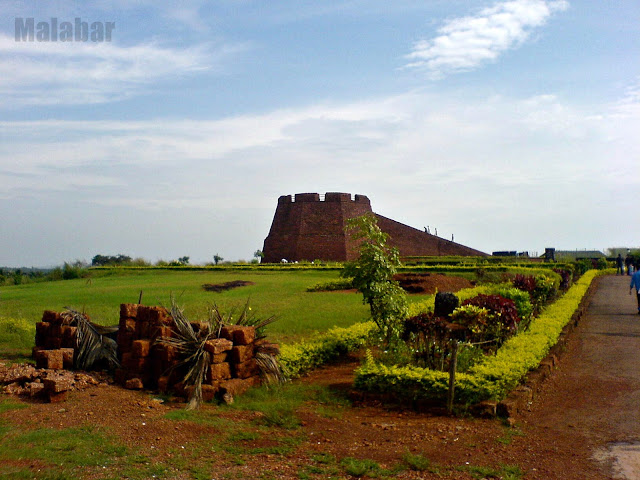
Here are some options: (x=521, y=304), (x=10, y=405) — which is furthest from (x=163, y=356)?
(x=521, y=304)

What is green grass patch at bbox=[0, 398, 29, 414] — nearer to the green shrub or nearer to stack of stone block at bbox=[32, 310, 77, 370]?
stack of stone block at bbox=[32, 310, 77, 370]

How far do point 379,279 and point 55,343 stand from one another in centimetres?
398

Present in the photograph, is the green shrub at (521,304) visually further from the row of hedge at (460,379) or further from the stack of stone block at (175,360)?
the stack of stone block at (175,360)

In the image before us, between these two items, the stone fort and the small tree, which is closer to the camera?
the small tree

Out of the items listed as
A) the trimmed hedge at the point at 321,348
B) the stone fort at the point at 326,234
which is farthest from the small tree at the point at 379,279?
the stone fort at the point at 326,234

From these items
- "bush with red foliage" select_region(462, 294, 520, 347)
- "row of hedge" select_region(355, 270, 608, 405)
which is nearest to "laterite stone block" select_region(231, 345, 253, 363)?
"row of hedge" select_region(355, 270, 608, 405)

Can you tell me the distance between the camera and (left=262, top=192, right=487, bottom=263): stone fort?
1558 inches

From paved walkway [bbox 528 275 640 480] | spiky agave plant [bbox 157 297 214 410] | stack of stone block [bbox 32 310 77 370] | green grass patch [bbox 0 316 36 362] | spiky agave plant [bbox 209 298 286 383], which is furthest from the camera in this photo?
green grass patch [bbox 0 316 36 362]

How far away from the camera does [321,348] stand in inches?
293

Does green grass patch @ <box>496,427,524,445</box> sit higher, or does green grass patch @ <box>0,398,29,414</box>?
green grass patch @ <box>0,398,29,414</box>

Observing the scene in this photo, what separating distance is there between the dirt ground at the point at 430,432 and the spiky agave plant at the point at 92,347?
815 millimetres

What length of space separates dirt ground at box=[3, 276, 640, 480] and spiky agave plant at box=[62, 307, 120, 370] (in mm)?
815

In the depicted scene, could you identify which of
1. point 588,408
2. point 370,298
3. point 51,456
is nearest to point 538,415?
point 588,408

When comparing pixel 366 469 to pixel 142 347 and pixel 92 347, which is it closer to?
pixel 142 347
